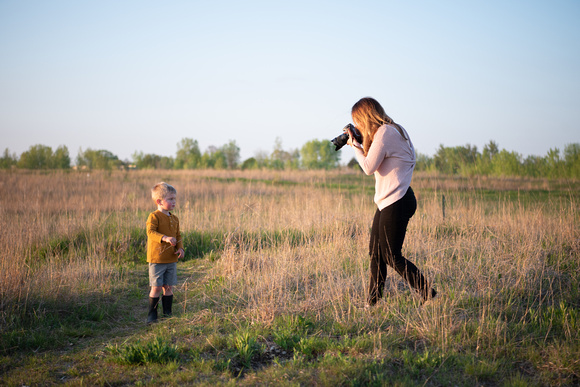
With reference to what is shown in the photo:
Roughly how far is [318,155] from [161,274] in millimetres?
72401

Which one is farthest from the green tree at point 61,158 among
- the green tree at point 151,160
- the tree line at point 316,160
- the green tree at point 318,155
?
the green tree at point 318,155

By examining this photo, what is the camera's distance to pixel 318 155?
7562 cm

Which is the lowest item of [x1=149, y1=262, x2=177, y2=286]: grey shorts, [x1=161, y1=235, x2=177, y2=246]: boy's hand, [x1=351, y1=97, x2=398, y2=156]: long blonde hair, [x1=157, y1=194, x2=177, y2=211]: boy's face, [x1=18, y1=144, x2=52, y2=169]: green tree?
[x1=149, y1=262, x2=177, y2=286]: grey shorts

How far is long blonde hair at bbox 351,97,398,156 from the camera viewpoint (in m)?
3.65

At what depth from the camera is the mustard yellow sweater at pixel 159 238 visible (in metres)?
4.01

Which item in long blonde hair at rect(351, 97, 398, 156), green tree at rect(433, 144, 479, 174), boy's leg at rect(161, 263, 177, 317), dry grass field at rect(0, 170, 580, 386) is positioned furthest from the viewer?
green tree at rect(433, 144, 479, 174)

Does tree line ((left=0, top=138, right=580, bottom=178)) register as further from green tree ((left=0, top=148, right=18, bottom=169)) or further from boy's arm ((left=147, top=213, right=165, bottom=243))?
boy's arm ((left=147, top=213, right=165, bottom=243))

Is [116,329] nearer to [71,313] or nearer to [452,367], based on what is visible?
[71,313]

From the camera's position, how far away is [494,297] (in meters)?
3.95

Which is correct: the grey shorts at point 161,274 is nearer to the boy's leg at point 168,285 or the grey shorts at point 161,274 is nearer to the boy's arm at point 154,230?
the boy's leg at point 168,285

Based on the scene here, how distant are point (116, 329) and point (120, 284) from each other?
1293 mm

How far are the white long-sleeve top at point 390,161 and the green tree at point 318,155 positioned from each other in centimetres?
6779

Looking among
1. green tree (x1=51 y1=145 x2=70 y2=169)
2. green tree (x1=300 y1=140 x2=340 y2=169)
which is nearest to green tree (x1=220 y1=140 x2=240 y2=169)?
green tree (x1=300 y1=140 x2=340 y2=169)

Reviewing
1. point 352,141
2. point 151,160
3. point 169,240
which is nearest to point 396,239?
point 352,141
